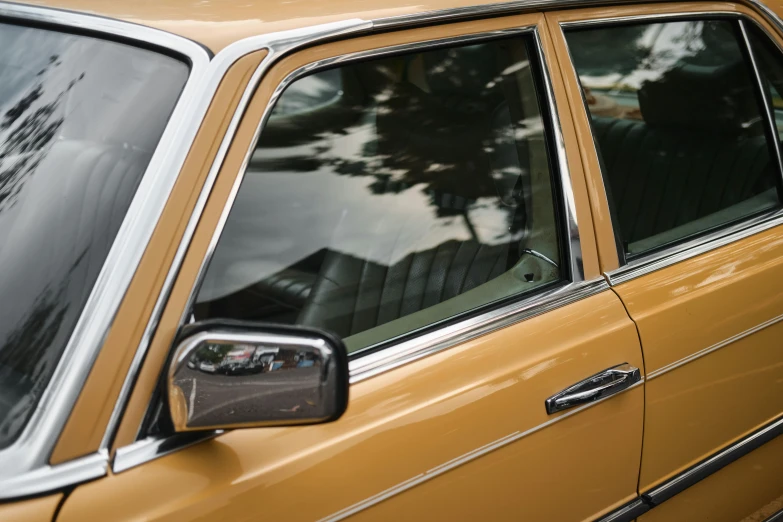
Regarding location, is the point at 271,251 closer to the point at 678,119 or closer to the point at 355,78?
the point at 355,78

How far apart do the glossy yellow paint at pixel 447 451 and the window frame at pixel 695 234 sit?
157 millimetres

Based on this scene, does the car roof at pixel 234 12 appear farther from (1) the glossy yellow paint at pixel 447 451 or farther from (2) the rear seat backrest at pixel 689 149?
(2) the rear seat backrest at pixel 689 149

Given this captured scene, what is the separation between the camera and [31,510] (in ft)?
4.29

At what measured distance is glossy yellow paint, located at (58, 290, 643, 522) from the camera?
1434 millimetres

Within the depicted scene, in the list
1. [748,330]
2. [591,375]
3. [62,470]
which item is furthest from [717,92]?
[62,470]

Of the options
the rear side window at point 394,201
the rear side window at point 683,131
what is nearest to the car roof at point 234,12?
the rear side window at point 394,201

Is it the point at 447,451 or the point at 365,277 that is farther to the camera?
the point at 365,277

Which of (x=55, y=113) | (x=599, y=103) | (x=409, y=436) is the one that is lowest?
(x=409, y=436)

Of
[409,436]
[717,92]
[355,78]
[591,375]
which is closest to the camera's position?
[409,436]

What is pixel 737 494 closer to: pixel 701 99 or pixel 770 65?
pixel 701 99

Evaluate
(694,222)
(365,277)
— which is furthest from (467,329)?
(694,222)

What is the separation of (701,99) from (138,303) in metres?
1.92

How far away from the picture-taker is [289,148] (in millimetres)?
1765

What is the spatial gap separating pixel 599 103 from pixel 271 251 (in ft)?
3.57
